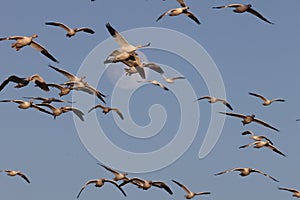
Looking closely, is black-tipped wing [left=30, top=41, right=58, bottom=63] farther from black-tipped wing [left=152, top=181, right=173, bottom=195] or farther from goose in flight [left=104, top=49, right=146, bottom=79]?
black-tipped wing [left=152, top=181, right=173, bottom=195]

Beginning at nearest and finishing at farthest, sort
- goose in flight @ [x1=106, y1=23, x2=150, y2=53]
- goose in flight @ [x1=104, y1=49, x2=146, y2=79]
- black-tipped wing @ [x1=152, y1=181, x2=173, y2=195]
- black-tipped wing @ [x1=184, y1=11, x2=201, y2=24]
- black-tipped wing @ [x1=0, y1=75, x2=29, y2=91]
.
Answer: goose in flight @ [x1=106, y1=23, x2=150, y2=53] < goose in flight @ [x1=104, y1=49, x2=146, y2=79] < black-tipped wing @ [x1=0, y1=75, x2=29, y2=91] < black-tipped wing @ [x1=184, y1=11, x2=201, y2=24] < black-tipped wing @ [x1=152, y1=181, x2=173, y2=195]

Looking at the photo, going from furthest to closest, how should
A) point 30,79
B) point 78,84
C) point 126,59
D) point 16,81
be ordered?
point 78,84 < point 30,79 < point 16,81 < point 126,59

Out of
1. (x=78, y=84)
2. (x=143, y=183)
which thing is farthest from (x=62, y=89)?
(x=143, y=183)

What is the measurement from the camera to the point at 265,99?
196 ft

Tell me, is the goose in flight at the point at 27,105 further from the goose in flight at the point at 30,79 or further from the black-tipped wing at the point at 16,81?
the black-tipped wing at the point at 16,81

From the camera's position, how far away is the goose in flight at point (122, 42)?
45062 mm

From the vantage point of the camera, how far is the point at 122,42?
45.4 m

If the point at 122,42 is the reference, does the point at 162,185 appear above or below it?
below

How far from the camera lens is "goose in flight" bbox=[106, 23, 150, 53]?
148 feet

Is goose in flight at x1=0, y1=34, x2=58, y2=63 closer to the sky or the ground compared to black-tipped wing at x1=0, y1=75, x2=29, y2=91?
closer to the sky

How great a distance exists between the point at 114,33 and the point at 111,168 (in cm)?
1507

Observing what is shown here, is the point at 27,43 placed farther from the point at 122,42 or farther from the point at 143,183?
the point at 143,183

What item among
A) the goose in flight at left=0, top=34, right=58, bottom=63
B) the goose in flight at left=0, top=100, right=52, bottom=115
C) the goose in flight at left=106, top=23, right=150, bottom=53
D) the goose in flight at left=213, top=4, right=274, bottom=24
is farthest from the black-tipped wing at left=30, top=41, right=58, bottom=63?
the goose in flight at left=213, top=4, right=274, bottom=24

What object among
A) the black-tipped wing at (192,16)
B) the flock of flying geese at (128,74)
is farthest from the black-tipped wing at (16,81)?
the black-tipped wing at (192,16)
